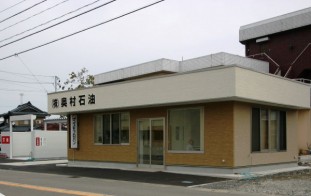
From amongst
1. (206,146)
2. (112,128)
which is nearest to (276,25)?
(112,128)

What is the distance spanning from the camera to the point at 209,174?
61.1 ft

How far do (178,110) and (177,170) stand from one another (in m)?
2.66

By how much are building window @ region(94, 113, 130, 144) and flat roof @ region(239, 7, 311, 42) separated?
15552 mm

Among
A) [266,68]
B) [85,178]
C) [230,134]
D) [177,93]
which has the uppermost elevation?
[266,68]

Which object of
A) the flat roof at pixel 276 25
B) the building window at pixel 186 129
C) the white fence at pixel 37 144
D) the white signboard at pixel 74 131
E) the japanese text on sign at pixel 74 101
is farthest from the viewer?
the white fence at pixel 37 144

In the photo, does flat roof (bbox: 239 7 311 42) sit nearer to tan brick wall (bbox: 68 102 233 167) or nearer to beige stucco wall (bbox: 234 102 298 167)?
beige stucco wall (bbox: 234 102 298 167)

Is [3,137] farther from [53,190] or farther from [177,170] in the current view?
[53,190]

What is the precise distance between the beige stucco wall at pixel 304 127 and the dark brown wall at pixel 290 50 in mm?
5443

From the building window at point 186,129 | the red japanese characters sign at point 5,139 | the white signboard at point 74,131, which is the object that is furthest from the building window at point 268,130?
the red japanese characters sign at point 5,139

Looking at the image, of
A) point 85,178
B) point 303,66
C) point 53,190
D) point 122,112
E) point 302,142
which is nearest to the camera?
point 53,190

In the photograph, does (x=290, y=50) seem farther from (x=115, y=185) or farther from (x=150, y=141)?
(x=115, y=185)

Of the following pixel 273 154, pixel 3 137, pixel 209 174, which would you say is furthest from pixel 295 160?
pixel 3 137

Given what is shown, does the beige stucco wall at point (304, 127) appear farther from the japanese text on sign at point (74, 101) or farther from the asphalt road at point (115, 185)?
the japanese text on sign at point (74, 101)

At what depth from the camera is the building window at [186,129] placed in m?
19.6
